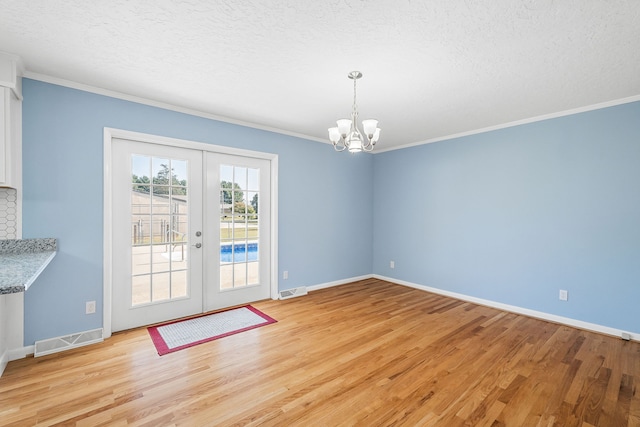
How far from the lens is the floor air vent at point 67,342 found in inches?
98.3

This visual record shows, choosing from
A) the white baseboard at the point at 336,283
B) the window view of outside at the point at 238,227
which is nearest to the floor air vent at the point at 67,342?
the window view of outside at the point at 238,227

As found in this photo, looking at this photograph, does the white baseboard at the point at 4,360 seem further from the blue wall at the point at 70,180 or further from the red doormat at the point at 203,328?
the red doormat at the point at 203,328

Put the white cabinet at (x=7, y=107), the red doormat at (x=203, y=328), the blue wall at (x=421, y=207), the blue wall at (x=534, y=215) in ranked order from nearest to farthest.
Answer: the white cabinet at (x=7, y=107) → the blue wall at (x=421, y=207) → the red doormat at (x=203, y=328) → the blue wall at (x=534, y=215)

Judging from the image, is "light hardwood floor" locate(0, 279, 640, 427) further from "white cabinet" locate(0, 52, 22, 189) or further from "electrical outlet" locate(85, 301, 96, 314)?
"white cabinet" locate(0, 52, 22, 189)

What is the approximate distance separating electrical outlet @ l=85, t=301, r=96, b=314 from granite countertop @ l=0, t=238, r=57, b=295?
0.60 m

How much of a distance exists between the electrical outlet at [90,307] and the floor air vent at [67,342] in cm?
19

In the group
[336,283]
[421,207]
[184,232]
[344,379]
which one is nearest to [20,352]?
[184,232]

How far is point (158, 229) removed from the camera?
3.21 m

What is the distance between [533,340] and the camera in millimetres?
2906

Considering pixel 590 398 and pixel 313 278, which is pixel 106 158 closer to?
pixel 313 278

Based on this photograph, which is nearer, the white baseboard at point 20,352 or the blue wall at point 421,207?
the white baseboard at point 20,352

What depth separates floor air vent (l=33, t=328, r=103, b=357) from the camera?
2.50 m

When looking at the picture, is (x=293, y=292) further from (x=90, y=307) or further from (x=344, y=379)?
(x=90, y=307)

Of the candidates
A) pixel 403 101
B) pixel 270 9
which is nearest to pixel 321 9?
pixel 270 9
